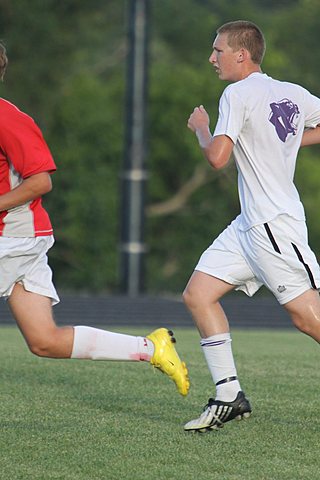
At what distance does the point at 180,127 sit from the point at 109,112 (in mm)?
2853

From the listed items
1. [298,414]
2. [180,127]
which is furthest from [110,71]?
[298,414]

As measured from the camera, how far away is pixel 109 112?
38344mm

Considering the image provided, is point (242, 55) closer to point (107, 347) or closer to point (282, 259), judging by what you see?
point (282, 259)

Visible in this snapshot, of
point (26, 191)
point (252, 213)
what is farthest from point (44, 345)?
point (252, 213)

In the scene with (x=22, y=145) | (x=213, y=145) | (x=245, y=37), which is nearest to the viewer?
(x=22, y=145)

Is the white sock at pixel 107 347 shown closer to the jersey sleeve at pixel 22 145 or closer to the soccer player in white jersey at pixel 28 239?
the soccer player in white jersey at pixel 28 239

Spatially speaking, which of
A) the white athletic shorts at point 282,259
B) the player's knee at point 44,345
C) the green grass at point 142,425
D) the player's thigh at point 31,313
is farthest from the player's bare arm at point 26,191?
the green grass at point 142,425

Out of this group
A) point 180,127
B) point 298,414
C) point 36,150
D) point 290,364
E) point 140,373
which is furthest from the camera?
point 180,127

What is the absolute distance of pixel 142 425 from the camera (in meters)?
6.55

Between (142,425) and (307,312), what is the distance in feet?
3.40

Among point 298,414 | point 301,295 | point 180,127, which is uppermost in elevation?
point 301,295

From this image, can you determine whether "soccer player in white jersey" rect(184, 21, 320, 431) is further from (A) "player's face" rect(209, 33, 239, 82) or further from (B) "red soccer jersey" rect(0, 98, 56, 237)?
(B) "red soccer jersey" rect(0, 98, 56, 237)

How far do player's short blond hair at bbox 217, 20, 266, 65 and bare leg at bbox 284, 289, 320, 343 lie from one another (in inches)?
48.5

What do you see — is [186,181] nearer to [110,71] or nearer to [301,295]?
[110,71]
